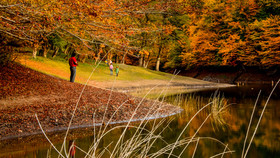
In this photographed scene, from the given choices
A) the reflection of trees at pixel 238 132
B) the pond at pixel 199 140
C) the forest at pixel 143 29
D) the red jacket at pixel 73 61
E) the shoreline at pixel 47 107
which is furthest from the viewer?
the red jacket at pixel 73 61

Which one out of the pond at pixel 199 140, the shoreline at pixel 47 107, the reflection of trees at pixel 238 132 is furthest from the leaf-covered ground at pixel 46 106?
the reflection of trees at pixel 238 132

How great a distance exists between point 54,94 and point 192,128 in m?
6.10

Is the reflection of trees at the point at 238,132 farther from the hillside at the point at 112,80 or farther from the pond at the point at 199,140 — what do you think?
the hillside at the point at 112,80

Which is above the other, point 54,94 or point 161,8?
point 161,8

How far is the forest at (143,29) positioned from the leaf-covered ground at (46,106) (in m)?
1.89

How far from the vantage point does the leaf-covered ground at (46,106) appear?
6789 mm

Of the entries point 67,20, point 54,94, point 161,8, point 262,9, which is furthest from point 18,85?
point 262,9

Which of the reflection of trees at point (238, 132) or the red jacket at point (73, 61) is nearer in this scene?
the reflection of trees at point (238, 132)

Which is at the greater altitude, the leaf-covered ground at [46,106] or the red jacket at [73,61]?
the red jacket at [73,61]

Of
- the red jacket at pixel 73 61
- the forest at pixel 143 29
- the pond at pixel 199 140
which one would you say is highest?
the forest at pixel 143 29

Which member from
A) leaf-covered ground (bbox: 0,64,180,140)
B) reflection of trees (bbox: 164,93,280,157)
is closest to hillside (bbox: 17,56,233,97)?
leaf-covered ground (bbox: 0,64,180,140)

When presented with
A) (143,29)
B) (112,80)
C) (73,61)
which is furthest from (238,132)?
(112,80)

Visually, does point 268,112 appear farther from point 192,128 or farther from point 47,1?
point 47,1

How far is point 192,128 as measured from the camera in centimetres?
773
